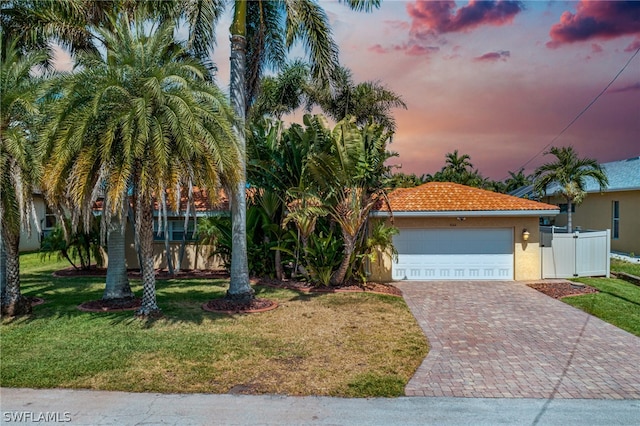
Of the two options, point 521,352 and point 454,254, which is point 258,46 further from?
point 521,352

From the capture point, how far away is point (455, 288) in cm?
1422

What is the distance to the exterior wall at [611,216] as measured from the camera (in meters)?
20.2

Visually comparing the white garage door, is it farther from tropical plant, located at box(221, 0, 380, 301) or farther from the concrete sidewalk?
the concrete sidewalk

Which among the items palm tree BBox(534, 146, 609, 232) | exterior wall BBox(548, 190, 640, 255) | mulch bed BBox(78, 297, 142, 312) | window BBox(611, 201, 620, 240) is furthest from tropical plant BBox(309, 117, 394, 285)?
window BBox(611, 201, 620, 240)

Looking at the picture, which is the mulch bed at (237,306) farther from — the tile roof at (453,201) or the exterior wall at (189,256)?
the exterior wall at (189,256)

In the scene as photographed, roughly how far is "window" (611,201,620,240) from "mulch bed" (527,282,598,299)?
9880 millimetres

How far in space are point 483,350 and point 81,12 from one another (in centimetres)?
1287

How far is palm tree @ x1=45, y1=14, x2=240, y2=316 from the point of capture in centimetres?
805

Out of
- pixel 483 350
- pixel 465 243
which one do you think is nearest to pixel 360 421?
pixel 483 350

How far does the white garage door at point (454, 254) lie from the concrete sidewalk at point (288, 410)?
10.0m

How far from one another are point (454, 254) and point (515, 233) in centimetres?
232

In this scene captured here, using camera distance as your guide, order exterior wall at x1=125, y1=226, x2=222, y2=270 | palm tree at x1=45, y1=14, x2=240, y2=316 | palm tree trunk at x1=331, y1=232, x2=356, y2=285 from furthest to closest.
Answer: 1. exterior wall at x1=125, y1=226, x2=222, y2=270
2. palm tree trunk at x1=331, y1=232, x2=356, y2=285
3. palm tree at x1=45, y1=14, x2=240, y2=316

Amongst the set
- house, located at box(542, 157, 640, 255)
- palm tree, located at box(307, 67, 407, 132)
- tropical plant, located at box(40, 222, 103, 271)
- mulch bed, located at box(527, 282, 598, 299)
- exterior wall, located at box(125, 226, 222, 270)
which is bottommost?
mulch bed, located at box(527, 282, 598, 299)

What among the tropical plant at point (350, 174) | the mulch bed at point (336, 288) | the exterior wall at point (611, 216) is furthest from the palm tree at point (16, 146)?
the exterior wall at point (611, 216)
